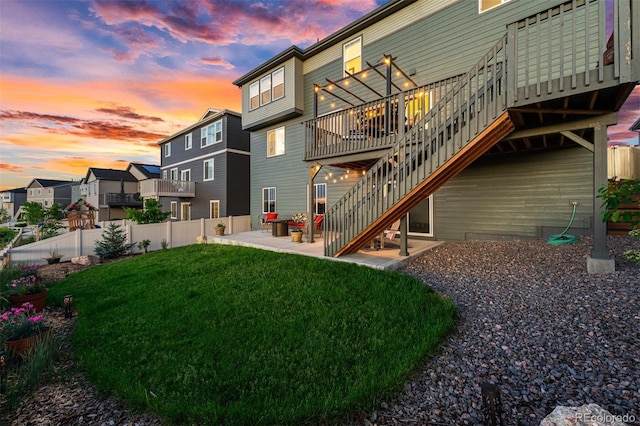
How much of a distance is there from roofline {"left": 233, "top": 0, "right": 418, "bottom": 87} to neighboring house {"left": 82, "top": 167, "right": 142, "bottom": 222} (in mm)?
20565

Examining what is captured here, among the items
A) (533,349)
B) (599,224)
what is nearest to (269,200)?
(599,224)

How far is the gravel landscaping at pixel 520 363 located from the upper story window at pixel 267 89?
486 inches

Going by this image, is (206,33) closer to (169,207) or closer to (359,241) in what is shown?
(359,241)

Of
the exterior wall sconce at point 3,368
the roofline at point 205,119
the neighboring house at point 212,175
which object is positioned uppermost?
the roofline at point 205,119

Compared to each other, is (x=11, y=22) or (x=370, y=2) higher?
(x=370, y=2)

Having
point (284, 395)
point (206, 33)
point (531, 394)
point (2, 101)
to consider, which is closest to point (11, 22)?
point (2, 101)

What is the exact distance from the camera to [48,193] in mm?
44656

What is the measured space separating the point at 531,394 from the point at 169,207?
2432cm

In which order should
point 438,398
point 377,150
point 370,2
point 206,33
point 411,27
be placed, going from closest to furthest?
point 438,398, point 377,150, point 411,27, point 370,2, point 206,33

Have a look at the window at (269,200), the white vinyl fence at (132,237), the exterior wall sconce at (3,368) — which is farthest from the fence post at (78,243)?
the exterior wall sconce at (3,368)

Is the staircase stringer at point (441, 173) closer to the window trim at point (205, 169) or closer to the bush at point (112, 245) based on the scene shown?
the bush at point (112, 245)

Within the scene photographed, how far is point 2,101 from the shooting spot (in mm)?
10727

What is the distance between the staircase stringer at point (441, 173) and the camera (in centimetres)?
504

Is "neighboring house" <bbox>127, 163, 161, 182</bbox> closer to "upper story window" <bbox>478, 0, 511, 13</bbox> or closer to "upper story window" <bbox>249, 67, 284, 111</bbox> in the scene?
"upper story window" <bbox>249, 67, 284, 111</bbox>
